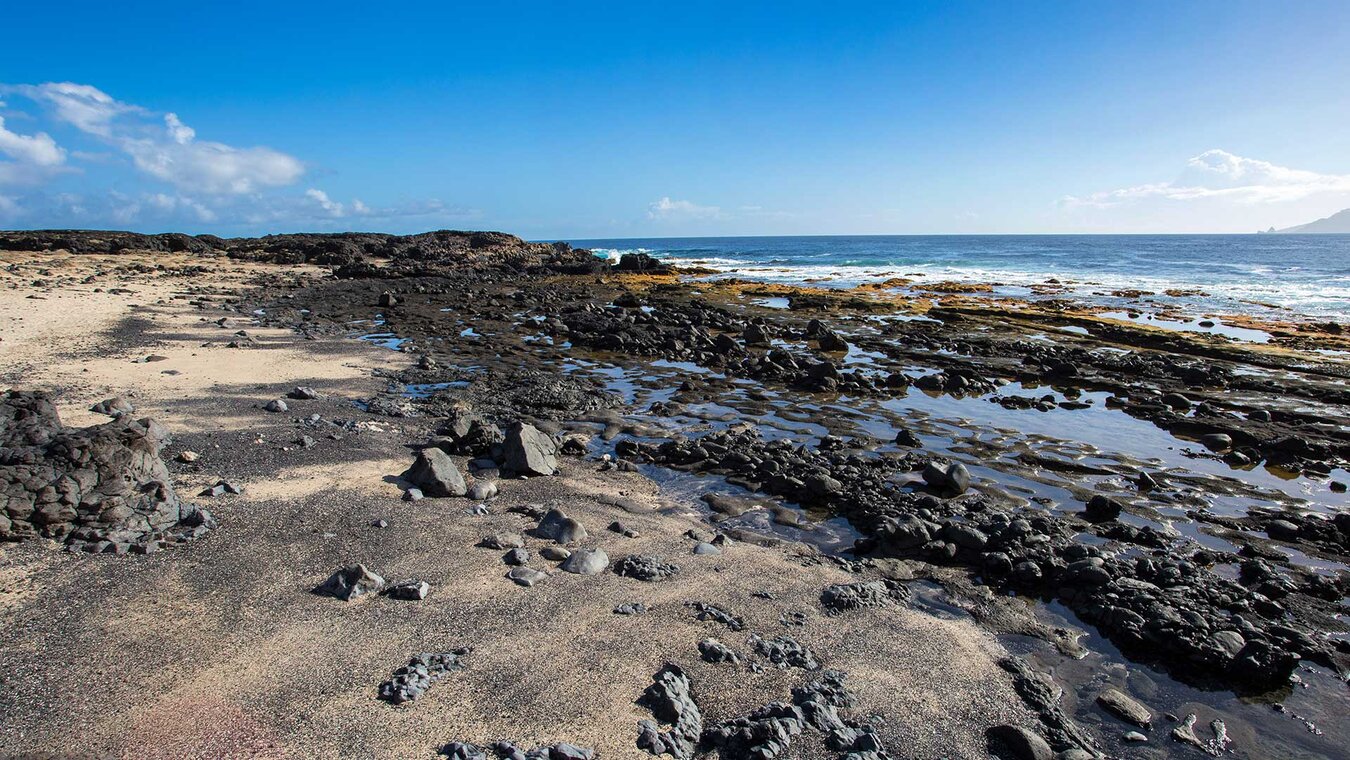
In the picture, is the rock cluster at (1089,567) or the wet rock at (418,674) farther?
the rock cluster at (1089,567)

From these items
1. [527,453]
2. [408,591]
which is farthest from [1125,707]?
[527,453]

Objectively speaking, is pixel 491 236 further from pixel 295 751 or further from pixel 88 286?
pixel 295 751

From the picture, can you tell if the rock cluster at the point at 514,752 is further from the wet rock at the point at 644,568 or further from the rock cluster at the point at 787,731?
the wet rock at the point at 644,568

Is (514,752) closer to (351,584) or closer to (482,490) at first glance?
(351,584)

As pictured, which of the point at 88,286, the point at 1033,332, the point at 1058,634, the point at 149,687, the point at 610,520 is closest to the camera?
the point at 149,687

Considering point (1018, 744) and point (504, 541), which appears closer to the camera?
point (1018, 744)

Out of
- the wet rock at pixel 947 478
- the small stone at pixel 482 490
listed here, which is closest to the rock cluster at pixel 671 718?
the small stone at pixel 482 490

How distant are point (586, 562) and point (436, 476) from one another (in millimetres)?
3251

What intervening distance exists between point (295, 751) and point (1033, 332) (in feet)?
101

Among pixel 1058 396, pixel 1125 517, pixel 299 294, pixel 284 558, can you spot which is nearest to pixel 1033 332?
pixel 1058 396

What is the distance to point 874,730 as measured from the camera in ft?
17.4

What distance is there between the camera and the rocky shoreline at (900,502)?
5695mm

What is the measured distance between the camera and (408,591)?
6.70 metres

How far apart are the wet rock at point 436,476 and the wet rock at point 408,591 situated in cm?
272
